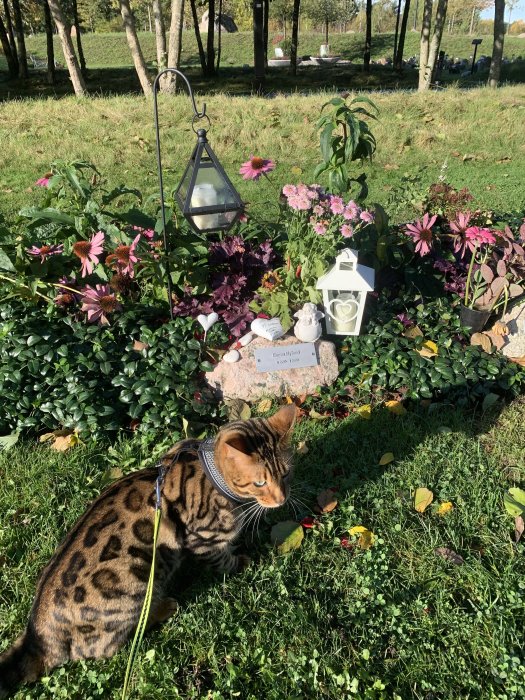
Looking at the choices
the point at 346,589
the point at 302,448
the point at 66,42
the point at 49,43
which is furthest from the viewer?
the point at 49,43

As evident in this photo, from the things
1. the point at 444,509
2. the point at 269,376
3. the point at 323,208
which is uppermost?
the point at 323,208

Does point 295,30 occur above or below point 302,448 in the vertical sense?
above

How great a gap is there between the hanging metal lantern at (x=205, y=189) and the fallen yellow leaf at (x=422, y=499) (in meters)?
1.93

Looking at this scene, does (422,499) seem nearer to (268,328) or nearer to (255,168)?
(268,328)

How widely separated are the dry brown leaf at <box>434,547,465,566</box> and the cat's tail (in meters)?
1.93

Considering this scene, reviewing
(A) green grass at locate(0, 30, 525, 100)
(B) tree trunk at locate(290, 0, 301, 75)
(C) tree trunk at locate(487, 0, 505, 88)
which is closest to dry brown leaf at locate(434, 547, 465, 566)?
(A) green grass at locate(0, 30, 525, 100)

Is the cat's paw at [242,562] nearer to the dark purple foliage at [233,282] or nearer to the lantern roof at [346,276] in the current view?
the dark purple foliage at [233,282]

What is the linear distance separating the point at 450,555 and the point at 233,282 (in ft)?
7.73

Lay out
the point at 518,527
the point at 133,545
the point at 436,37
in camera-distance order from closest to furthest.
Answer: the point at 133,545 < the point at 518,527 < the point at 436,37

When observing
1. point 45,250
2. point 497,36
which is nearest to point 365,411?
point 45,250

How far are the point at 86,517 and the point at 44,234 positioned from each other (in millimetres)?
2594

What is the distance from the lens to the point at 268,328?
3.67 meters

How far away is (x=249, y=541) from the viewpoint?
2.81 metres

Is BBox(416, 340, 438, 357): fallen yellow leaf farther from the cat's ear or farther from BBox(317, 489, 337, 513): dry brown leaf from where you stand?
the cat's ear
